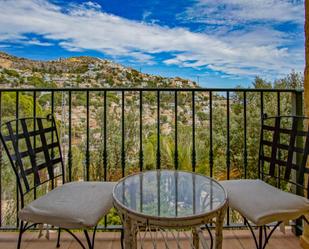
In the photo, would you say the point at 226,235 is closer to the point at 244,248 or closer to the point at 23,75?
the point at 244,248

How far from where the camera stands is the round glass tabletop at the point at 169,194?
115 cm

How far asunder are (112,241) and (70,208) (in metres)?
0.78

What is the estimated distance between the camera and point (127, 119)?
3.75 metres

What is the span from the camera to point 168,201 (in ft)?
4.21

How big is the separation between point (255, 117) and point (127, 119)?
92.0 inches

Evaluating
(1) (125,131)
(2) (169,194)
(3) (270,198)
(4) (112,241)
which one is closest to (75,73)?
(1) (125,131)

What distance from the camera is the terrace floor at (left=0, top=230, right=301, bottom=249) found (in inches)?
76.1

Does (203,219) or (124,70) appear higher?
(124,70)

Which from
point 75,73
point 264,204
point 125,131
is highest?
point 75,73

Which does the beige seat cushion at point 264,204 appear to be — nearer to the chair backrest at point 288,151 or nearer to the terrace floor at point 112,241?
the chair backrest at point 288,151

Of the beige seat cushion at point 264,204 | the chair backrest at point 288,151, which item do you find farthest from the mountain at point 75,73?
the beige seat cushion at point 264,204

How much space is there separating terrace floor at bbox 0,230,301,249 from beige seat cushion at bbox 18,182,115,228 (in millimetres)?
556

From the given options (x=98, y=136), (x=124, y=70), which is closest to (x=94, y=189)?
(x=98, y=136)

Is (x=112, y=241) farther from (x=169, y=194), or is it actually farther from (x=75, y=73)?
(x=75, y=73)
